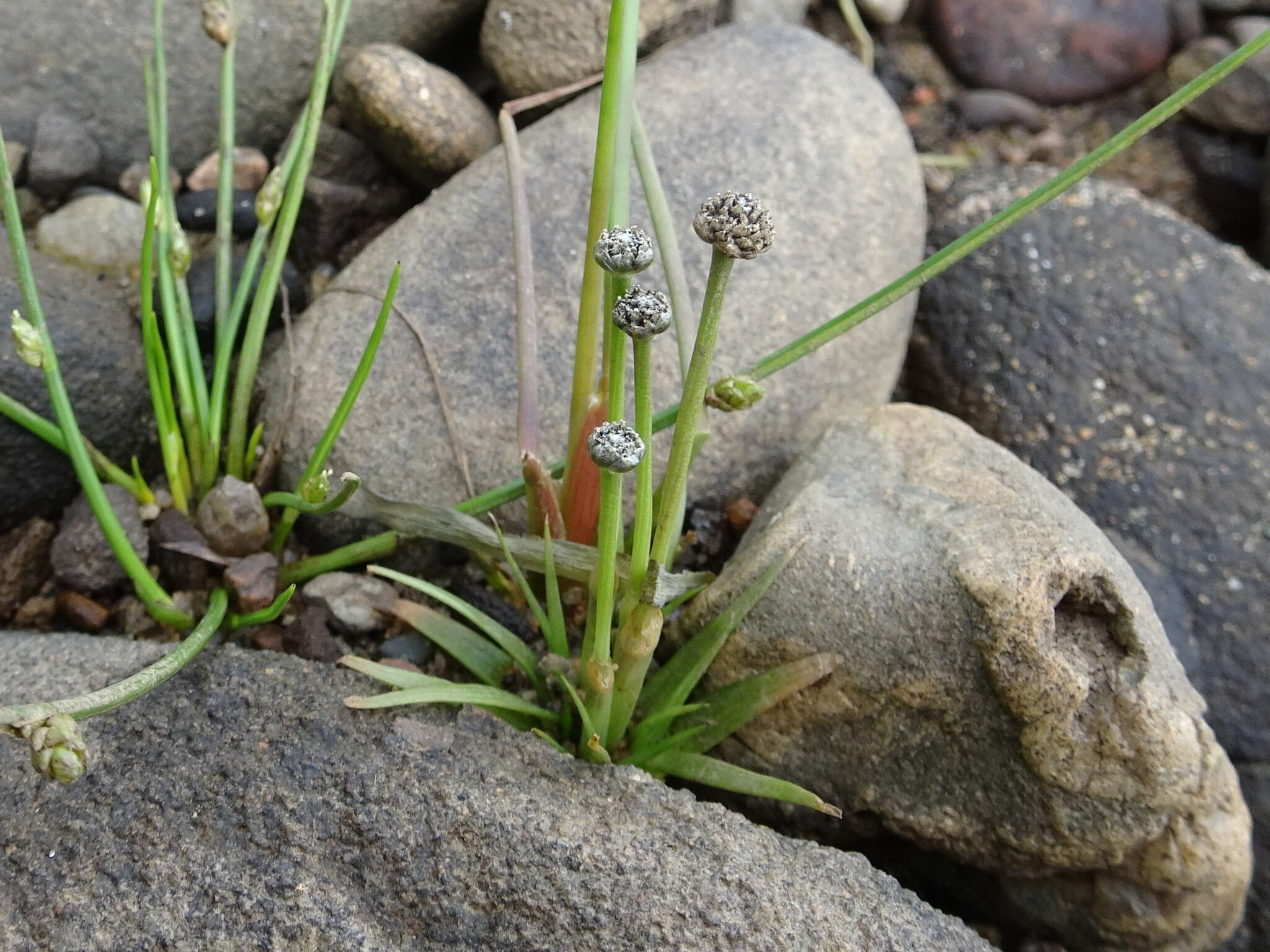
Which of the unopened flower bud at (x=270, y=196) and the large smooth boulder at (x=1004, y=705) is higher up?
the unopened flower bud at (x=270, y=196)

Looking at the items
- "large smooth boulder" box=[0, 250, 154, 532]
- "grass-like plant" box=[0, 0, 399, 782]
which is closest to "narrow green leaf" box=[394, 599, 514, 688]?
"grass-like plant" box=[0, 0, 399, 782]

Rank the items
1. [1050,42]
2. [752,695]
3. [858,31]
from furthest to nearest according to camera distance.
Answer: [1050,42] → [858,31] → [752,695]

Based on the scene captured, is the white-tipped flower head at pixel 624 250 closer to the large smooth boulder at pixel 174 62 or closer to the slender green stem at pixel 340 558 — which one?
the slender green stem at pixel 340 558

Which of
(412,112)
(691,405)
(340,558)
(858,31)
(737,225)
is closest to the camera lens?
(737,225)

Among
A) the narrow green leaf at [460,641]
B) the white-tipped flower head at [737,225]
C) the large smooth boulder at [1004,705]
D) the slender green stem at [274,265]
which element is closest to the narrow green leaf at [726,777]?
the large smooth boulder at [1004,705]

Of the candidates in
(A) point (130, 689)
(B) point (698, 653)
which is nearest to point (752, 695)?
(B) point (698, 653)

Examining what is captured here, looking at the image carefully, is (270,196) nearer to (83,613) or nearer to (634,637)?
(83,613)
